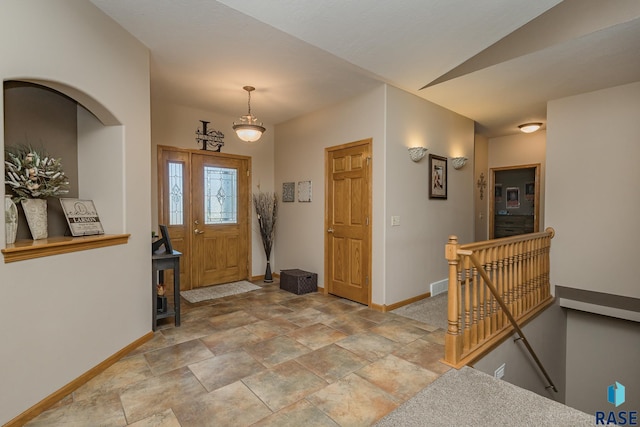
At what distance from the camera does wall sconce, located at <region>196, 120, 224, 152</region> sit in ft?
16.2

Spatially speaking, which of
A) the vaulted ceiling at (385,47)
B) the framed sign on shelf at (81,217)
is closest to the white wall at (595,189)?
the vaulted ceiling at (385,47)

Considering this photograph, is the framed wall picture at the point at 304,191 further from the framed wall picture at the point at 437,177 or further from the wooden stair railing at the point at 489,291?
the wooden stair railing at the point at 489,291

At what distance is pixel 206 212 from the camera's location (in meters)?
5.06

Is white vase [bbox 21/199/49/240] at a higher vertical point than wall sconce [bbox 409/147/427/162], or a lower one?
lower

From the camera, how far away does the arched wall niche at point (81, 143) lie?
2.51 m

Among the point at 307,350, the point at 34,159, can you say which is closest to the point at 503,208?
the point at 307,350

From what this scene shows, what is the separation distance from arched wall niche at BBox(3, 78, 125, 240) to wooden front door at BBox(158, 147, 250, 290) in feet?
5.69

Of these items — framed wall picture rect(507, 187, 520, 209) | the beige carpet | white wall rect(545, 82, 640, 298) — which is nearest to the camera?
white wall rect(545, 82, 640, 298)

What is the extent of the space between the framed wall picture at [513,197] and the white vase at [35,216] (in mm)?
7342

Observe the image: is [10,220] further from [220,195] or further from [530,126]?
[530,126]

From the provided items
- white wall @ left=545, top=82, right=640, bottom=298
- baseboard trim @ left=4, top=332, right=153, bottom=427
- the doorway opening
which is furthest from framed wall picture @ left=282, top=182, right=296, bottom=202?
the doorway opening

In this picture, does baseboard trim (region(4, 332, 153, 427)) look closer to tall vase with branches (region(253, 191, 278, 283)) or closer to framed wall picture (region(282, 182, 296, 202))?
tall vase with branches (region(253, 191, 278, 283))

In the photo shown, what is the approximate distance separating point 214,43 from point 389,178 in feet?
7.85

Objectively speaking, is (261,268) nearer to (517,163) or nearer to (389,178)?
(389,178)
